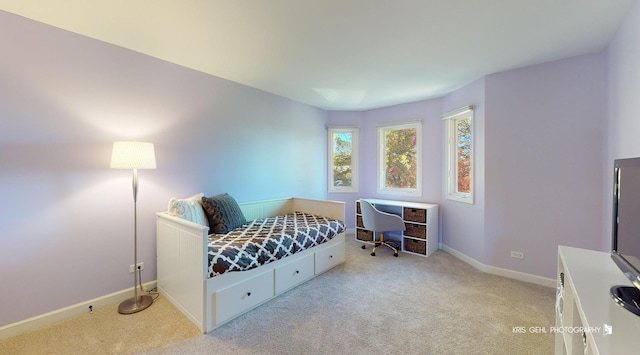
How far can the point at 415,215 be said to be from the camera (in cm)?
360

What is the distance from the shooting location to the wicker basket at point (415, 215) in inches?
138

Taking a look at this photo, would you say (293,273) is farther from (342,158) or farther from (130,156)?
(342,158)

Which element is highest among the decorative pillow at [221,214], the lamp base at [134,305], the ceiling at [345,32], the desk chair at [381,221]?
the ceiling at [345,32]

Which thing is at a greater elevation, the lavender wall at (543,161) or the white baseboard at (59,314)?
the lavender wall at (543,161)

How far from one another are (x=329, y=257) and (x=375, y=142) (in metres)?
2.38

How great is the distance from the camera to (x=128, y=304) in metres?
2.18

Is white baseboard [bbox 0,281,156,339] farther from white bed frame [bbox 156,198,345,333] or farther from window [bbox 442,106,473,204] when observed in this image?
window [bbox 442,106,473,204]

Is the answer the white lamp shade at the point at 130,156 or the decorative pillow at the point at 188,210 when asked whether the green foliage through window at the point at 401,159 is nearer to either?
the decorative pillow at the point at 188,210

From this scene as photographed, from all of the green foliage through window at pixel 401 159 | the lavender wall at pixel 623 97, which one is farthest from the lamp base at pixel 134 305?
the lavender wall at pixel 623 97

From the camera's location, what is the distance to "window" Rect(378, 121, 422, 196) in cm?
410

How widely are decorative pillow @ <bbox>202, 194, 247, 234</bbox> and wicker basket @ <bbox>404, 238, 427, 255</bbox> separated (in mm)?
2455

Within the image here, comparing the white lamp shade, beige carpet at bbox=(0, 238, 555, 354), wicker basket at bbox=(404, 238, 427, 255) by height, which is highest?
the white lamp shade

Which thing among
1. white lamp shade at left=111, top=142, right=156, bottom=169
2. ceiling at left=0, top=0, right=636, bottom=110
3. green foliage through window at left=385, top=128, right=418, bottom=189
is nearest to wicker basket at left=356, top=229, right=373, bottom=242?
green foliage through window at left=385, top=128, right=418, bottom=189

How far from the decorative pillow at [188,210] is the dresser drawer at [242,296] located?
788 mm
